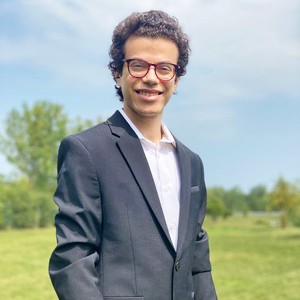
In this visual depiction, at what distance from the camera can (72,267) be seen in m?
1.74

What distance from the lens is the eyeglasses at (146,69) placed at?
77.2 inches

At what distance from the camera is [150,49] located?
1967 millimetres

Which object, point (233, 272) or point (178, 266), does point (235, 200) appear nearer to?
point (233, 272)

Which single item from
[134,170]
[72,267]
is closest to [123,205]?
[134,170]

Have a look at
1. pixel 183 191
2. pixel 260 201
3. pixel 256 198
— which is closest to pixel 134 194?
pixel 183 191

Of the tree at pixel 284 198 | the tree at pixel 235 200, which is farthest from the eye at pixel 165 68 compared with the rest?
the tree at pixel 235 200

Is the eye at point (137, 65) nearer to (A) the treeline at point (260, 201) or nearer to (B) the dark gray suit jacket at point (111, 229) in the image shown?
(B) the dark gray suit jacket at point (111, 229)

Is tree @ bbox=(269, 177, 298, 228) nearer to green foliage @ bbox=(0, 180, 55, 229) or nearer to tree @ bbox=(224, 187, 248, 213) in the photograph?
green foliage @ bbox=(0, 180, 55, 229)

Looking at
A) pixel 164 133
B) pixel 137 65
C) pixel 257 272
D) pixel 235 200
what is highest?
pixel 137 65

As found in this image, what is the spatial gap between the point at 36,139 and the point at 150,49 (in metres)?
40.2

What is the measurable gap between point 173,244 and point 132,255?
174mm

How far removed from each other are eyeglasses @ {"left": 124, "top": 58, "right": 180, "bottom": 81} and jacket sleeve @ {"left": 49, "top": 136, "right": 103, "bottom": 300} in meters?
0.35

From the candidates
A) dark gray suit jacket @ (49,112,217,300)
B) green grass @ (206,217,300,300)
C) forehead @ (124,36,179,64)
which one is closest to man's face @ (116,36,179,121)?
forehead @ (124,36,179,64)

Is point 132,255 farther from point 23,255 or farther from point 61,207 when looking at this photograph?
point 23,255
